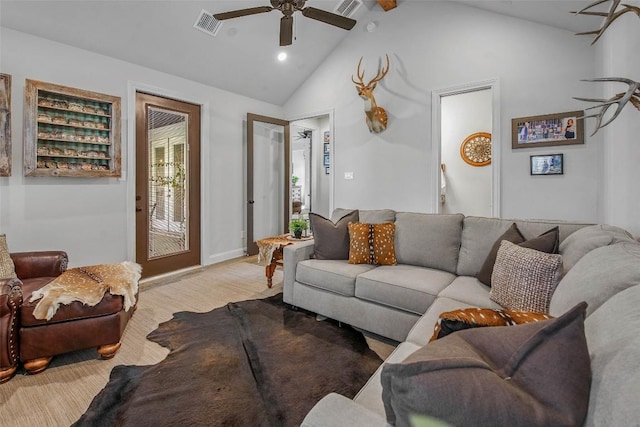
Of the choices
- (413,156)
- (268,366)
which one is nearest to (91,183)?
(268,366)

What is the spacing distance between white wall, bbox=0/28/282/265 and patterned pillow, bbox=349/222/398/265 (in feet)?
8.55

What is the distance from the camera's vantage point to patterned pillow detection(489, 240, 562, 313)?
62.1 inches

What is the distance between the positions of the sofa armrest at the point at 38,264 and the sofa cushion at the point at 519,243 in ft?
10.8

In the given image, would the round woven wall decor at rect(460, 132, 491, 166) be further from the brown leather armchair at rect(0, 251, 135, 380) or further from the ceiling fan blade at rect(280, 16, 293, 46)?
the brown leather armchair at rect(0, 251, 135, 380)

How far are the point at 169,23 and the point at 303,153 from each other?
14.7ft

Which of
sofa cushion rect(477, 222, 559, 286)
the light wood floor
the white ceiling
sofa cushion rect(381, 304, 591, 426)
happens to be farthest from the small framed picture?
sofa cushion rect(381, 304, 591, 426)

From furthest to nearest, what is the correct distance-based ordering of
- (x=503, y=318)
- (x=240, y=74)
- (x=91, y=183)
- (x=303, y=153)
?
(x=303, y=153) < (x=240, y=74) < (x=91, y=183) < (x=503, y=318)

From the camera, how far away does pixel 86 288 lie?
6.77 feet

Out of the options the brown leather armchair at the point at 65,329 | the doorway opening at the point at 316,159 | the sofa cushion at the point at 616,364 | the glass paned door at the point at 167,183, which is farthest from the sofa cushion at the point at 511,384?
the doorway opening at the point at 316,159

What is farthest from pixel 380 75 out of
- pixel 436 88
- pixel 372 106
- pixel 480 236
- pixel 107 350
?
pixel 107 350

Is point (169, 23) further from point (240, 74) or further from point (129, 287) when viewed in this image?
point (129, 287)

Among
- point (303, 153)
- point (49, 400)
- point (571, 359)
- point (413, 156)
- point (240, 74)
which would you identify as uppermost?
point (240, 74)

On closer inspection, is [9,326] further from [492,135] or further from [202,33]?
[492,135]

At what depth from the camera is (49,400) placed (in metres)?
1.70
